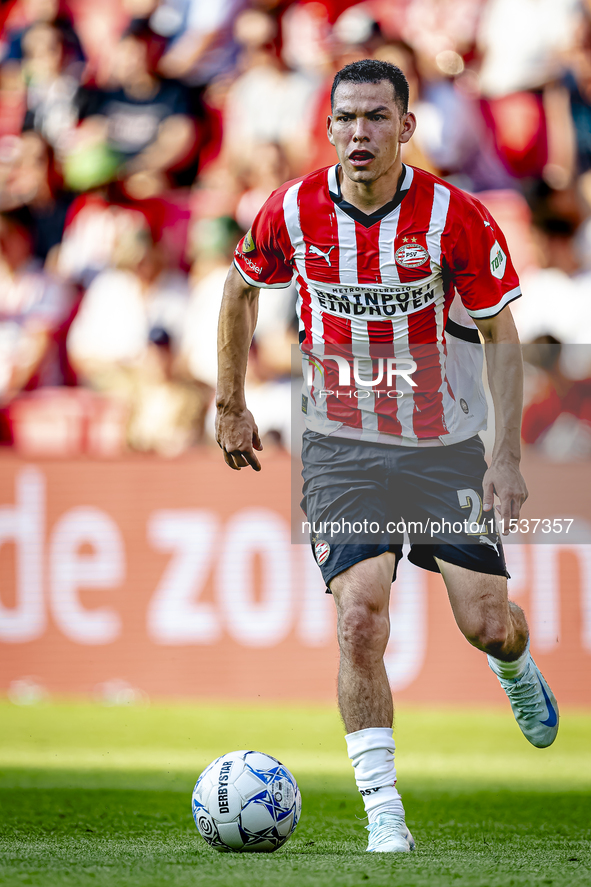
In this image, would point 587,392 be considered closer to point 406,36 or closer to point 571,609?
point 571,609

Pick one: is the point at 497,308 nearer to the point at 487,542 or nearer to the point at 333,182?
the point at 333,182

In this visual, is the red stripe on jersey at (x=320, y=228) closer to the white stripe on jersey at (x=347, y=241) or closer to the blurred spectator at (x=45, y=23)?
the white stripe on jersey at (x=347, y=241)

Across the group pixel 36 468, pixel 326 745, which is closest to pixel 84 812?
pixel 326 745

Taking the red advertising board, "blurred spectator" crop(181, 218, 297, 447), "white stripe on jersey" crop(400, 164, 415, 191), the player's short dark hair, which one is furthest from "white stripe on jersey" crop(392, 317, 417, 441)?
"blurred spectator" crop(181, 218, 297, 447)

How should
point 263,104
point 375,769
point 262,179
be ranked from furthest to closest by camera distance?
point 263,104 → point 262,179 → point 375,769

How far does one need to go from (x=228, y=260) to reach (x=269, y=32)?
225 centimetres

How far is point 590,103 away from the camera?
8.62 meters

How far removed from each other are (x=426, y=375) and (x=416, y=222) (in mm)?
561

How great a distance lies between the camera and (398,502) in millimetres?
3898

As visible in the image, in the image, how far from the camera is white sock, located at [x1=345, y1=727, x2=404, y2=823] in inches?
139

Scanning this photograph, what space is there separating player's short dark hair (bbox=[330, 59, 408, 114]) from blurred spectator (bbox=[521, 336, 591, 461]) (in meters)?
3.99

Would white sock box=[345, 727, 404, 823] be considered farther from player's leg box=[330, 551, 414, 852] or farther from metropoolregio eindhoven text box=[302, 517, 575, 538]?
metropoolregio eindhoven text box=[302, 517, 575, 538]

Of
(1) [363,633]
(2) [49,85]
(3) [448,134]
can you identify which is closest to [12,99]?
(2) [49,85]

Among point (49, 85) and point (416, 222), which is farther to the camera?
point (49, 85)
